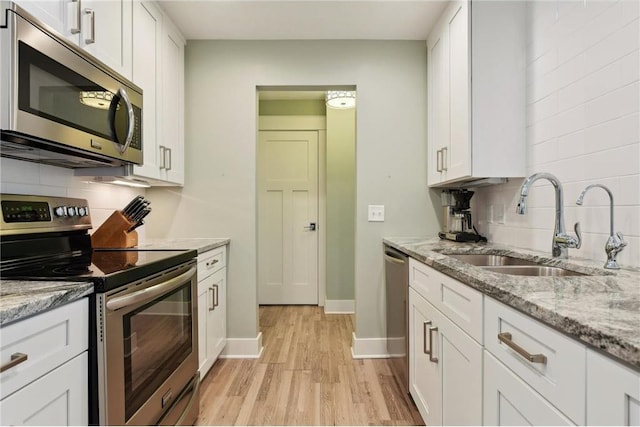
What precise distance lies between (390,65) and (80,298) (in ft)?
7.83

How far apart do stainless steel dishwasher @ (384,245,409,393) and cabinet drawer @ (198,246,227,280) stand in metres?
1.17

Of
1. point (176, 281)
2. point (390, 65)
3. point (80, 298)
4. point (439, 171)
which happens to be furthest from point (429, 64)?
point (80, 298)

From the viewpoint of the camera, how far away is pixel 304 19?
7.22 ft

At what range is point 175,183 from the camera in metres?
2.32

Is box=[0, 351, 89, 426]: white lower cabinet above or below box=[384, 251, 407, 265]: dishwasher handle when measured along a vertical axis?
below

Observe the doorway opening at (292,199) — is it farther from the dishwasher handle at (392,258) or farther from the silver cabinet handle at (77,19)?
the silver cabinet handle at (77,19)

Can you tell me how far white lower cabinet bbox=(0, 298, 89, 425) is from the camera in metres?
0.70

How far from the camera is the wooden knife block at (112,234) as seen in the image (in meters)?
1.78

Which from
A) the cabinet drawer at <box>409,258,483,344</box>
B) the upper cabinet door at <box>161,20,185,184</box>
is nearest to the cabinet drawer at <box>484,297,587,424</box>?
the cabinet drawer at <box>409,258,483,344</box>

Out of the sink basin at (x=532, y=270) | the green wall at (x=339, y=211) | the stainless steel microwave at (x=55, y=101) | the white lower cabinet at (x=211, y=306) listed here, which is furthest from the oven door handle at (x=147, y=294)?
the green wall at (x=339, y=211)

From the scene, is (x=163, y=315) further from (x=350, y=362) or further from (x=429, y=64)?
(x=429, y=64)

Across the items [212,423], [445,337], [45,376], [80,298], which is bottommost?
[212,423]

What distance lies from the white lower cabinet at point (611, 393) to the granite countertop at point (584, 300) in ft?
0.06

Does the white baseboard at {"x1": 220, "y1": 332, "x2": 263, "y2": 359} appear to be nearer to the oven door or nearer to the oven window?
the oven door
